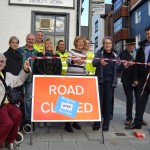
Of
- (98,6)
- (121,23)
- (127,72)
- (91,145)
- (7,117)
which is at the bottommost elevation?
(91,145)

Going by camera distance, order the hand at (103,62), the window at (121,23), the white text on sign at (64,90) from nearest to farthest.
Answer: the white text on sign at (64,90), the hand at (103,62), the window at (121,23)

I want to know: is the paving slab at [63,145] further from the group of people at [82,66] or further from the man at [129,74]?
the man at [129,74]

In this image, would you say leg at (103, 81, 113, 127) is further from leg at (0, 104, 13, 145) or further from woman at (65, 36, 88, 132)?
leg at (0, 104, 13, 145)

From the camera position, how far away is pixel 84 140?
563 cm

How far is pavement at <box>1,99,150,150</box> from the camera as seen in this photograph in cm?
520

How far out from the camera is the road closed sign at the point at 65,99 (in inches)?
217

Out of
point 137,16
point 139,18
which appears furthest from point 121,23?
point 139,18

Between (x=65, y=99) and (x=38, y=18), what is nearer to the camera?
(x=65, y=99)

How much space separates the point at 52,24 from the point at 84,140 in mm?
5046

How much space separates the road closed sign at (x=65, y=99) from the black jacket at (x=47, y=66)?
48 cm

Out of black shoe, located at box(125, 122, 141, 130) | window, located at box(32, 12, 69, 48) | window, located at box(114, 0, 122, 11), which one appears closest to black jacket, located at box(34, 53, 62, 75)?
black shoe, located at box(125, 122, 141, 130)

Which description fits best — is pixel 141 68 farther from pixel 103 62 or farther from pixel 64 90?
pixel 64 90

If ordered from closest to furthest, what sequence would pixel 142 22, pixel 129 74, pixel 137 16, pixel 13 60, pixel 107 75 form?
1. pixel 13 60
2. pixel 107 75
3. pixel 129 74
4. pixel 142 22
5. pixel 137 16

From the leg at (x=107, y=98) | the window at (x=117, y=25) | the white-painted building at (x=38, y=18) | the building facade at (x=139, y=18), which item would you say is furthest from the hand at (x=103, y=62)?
the window at (x=117, y=25)
